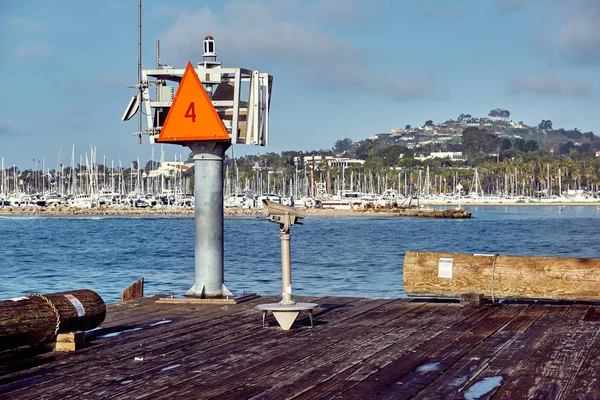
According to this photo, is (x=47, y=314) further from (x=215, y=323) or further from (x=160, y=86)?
(x=160, y=86)

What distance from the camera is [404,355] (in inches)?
354

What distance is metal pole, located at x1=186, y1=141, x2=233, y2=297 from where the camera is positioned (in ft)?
44.2

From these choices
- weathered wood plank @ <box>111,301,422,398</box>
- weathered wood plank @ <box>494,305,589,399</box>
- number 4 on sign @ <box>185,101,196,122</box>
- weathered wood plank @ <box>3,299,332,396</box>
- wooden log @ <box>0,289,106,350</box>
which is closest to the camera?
weathered wood plank @ <box>494,305,589,399</box>

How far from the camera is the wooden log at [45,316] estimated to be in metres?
8.79

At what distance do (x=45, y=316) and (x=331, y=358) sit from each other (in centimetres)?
283

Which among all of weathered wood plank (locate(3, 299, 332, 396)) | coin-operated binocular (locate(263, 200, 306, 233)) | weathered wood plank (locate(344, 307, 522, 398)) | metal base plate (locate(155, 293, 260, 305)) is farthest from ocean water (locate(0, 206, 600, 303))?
weathered wood plank (locate(344, 307, 522, 398))

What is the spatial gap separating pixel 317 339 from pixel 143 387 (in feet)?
9.27

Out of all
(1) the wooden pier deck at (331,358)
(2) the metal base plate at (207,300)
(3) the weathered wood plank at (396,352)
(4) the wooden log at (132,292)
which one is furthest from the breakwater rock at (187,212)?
(1) the wooden pier deck at (331,358)

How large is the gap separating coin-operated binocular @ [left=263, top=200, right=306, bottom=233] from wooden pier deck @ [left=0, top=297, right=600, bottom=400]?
1218mm

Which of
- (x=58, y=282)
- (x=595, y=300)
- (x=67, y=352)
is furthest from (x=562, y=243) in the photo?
(x=67, y=352)

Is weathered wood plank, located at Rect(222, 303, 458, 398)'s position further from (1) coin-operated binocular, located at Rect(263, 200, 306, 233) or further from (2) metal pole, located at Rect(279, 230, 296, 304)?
(1) coin-operated binocular, located at Rect(263, 200, 306, 233)

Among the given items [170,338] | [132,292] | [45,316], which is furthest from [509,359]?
[132,292]

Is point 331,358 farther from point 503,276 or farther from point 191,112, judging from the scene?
point 191,112

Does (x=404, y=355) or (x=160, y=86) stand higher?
(x=160, y=86)
